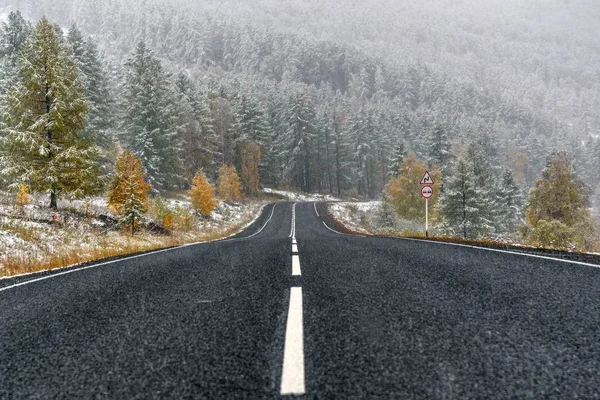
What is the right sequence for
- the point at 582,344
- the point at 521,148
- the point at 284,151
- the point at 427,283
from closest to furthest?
the point at 582,344 < the point at 427,283 < the point at 284,151 < the point at 521,148

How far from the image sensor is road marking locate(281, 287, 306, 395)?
77.1 inches

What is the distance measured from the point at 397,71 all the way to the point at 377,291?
207 metres

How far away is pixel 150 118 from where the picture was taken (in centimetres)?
3728

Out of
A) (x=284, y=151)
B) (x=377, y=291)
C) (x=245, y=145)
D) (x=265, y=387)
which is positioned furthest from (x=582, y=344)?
(x=284, y=151)

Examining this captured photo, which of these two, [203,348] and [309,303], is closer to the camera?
[203,348]

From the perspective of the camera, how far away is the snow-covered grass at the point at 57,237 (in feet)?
32.3

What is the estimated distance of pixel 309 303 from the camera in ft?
11.9

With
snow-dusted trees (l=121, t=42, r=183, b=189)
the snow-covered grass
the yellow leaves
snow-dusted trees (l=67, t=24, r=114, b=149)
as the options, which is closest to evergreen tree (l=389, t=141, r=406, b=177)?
snow-dusted trees (l=121, t=42, r=183, b=189)

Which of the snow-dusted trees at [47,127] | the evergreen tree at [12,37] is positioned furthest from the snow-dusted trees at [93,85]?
the snow-dusted trees at [47,127]

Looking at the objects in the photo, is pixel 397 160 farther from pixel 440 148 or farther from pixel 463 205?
pixel 463 205

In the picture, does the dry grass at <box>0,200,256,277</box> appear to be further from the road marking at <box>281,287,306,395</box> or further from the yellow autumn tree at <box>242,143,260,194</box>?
the yellow autumn tree at <box>242,143,260,194</box>

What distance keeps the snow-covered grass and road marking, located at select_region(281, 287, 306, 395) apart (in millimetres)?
8079

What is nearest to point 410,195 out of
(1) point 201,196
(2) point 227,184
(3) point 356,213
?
(3) point 356,213

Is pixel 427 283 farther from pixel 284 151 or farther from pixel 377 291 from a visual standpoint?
pixel 284 151
